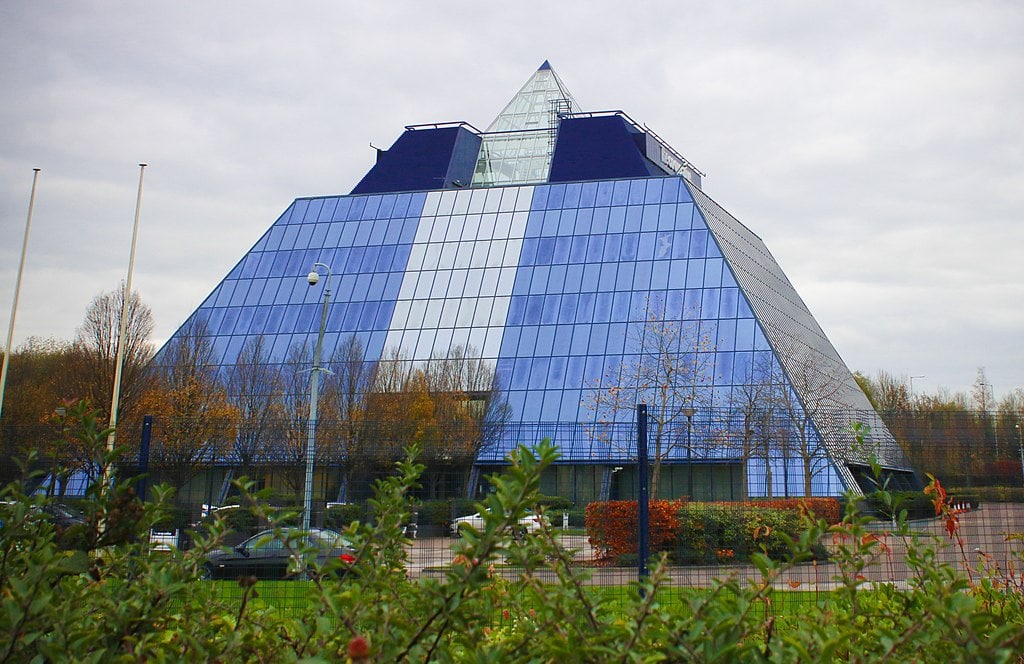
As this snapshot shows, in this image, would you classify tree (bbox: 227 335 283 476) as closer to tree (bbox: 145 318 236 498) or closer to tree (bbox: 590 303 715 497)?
tree (bbox: 145 318 236 498)

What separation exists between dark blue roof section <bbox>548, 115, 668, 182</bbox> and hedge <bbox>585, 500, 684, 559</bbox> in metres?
38.8

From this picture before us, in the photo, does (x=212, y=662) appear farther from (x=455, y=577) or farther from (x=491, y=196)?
(x=491, y=196)

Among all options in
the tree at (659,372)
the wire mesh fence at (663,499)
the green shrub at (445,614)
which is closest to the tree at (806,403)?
the wire mesh fence at (663,499)

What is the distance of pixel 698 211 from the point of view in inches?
1668

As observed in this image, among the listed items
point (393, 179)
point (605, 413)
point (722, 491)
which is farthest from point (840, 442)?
point (393, 179)

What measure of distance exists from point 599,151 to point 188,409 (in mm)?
28996

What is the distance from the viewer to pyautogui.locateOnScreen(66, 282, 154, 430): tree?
2934 cm

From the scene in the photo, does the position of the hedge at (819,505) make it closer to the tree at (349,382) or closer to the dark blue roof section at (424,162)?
the tree at (349,382)

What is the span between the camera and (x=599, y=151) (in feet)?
166

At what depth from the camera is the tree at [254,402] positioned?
524 inches

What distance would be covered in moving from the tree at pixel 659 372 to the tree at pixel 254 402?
1160 cm

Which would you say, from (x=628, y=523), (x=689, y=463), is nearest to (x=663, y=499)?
(x=689, y=463)

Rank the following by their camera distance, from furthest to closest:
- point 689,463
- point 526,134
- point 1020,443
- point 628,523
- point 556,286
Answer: point 526,134 < point 556,286 < point 689,463 < point 628,523 < point 1020,443

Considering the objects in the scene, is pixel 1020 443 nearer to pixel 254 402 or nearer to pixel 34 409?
pixel 254 402
